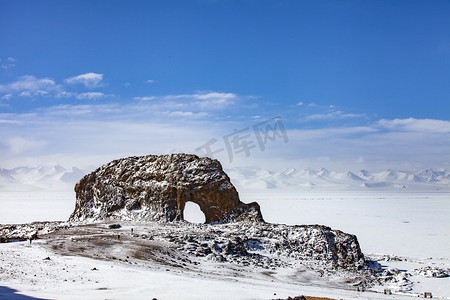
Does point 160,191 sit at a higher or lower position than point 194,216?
higher

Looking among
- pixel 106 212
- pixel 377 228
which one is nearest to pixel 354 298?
pixel 106 212

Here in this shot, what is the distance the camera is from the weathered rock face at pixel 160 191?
3441 centimetres

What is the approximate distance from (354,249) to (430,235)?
21685mm

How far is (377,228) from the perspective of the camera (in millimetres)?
51344

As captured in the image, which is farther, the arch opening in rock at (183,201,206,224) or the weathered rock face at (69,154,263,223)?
the arch opening in rock at (183,201,206,224)

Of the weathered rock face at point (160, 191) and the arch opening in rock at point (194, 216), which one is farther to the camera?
the arch opening in rock at point (194, 216)

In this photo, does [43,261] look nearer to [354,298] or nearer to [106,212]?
[354,298]

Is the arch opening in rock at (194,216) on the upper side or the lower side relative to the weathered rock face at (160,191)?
lower

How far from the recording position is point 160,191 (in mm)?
34875

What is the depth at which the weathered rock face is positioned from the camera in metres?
34.4

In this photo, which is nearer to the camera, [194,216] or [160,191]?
[160,191]

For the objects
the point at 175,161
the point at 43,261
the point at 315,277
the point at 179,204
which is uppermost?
the point at 175,161

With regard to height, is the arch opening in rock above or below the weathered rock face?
below

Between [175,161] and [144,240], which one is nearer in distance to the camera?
[144,240]
